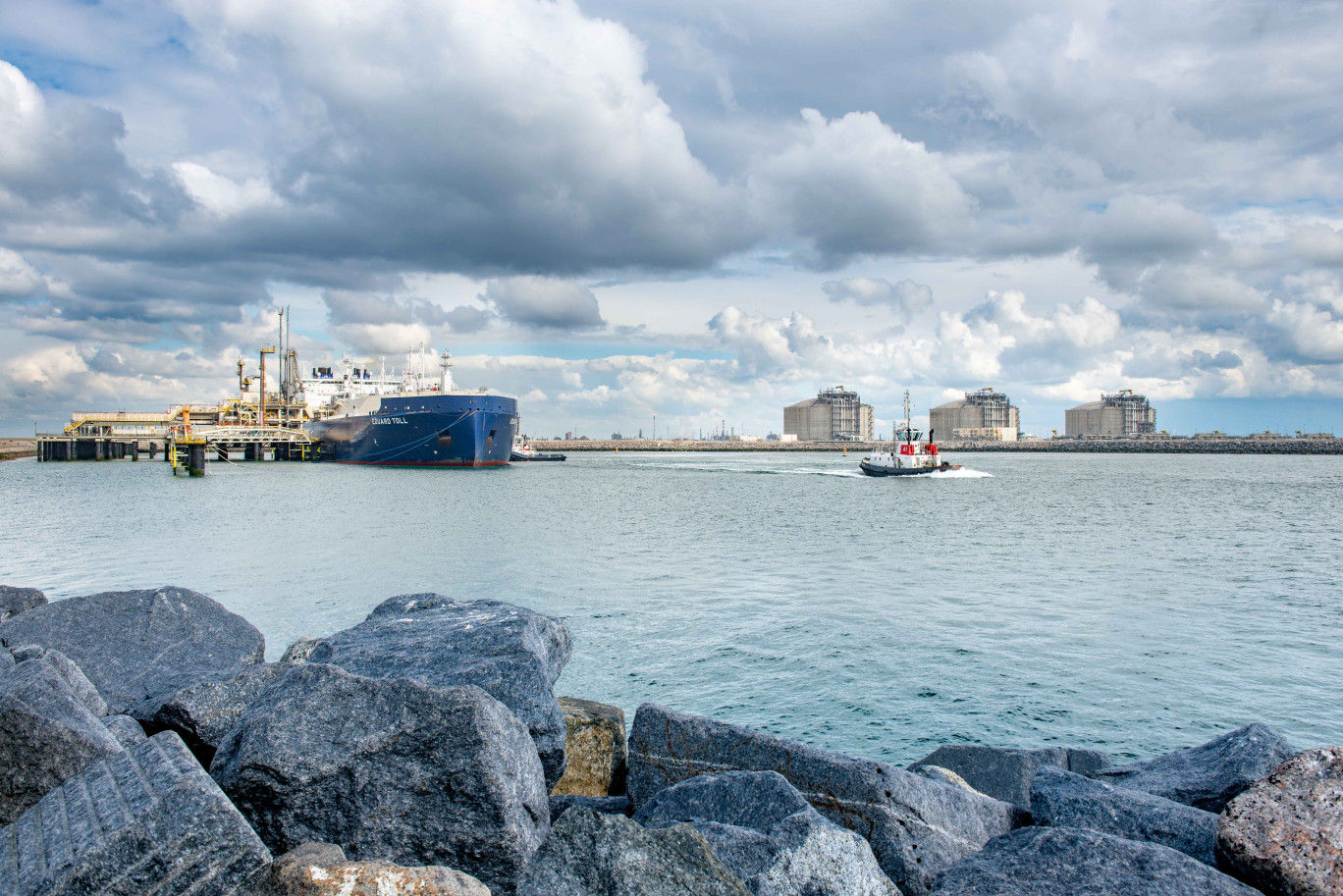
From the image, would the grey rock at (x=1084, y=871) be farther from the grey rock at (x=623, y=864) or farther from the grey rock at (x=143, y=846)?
the grey rock at (x=143, y=846)

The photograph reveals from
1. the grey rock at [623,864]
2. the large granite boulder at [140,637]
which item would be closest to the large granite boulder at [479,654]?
the grey rock at [623,864]

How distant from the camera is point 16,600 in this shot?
982 centimetres

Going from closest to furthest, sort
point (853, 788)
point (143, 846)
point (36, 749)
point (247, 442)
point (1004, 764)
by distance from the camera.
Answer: point (143, 846), point (36, 749), point (853, 788), point (1004, 764), point (247, 442)

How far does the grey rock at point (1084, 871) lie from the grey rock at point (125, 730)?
4.50 meters

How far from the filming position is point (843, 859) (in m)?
3.59

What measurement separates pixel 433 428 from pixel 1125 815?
229 feet

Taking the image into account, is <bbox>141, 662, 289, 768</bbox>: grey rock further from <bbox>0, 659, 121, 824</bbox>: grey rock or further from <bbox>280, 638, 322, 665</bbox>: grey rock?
<bbox>280, 638, 322, 665</bbox>: grey rock

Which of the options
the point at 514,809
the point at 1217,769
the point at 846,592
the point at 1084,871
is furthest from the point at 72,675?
the point at 846,592

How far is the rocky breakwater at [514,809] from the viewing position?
118 inches

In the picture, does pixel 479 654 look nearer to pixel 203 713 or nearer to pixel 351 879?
pixel 203 713

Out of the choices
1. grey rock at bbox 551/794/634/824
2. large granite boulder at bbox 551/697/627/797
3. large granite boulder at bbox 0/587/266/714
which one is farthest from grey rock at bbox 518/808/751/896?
large granite boulder at bbox 0/587/266/714

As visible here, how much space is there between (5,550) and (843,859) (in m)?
26.0

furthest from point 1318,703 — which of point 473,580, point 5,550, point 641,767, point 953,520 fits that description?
point 5,550

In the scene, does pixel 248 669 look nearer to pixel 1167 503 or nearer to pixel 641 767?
pixel 641 767
